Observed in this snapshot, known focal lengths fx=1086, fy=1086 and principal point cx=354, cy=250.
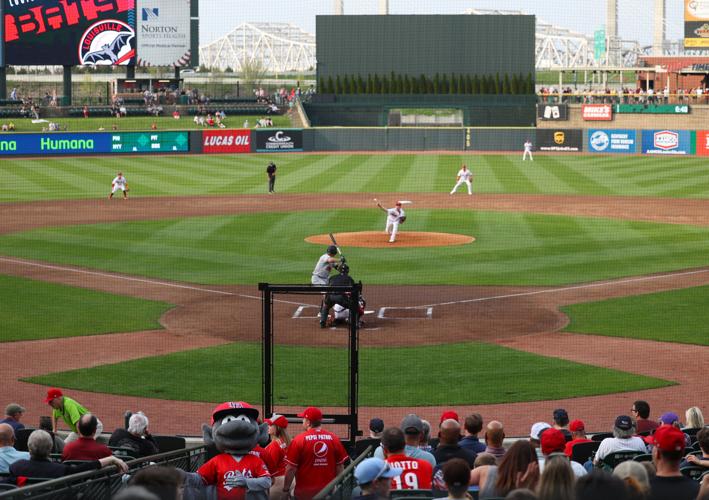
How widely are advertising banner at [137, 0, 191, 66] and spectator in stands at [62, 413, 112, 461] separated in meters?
69.3

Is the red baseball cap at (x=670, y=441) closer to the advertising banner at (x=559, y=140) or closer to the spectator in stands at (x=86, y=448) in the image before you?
the spectator in stands at (x=86, y=448)

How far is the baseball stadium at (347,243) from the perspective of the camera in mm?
16516

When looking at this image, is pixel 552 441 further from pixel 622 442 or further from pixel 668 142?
pixel 668 142

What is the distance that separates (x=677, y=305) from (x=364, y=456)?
1515cm

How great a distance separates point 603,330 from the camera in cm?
2109

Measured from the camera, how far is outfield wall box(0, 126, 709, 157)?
65.3 meters

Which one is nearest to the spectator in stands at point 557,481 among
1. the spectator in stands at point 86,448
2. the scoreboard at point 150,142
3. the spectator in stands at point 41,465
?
the spectator in stands at point 41,465

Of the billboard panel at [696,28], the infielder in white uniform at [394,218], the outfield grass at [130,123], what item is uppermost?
the billboard panel at [696,28]

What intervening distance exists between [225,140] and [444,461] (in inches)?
2355

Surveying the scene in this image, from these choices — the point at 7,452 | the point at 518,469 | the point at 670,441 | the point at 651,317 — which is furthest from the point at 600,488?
the point at 651,317

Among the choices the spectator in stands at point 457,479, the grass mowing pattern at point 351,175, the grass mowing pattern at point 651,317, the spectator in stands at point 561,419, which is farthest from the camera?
the grass mowing pattern at point 351,175

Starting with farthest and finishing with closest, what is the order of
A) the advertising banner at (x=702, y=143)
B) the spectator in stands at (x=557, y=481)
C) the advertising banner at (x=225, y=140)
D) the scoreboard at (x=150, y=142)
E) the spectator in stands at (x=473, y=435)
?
the advertising banner at (x=225, y=140) < the scoreboard at (x=150, y=142) < the advertising banner at (x=702, y=143) < the spectator in stands at (x=473, y=435) < the spectator in stands at (x=557, y=481)

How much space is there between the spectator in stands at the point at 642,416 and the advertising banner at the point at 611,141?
5829 cm

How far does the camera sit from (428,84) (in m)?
86.6
